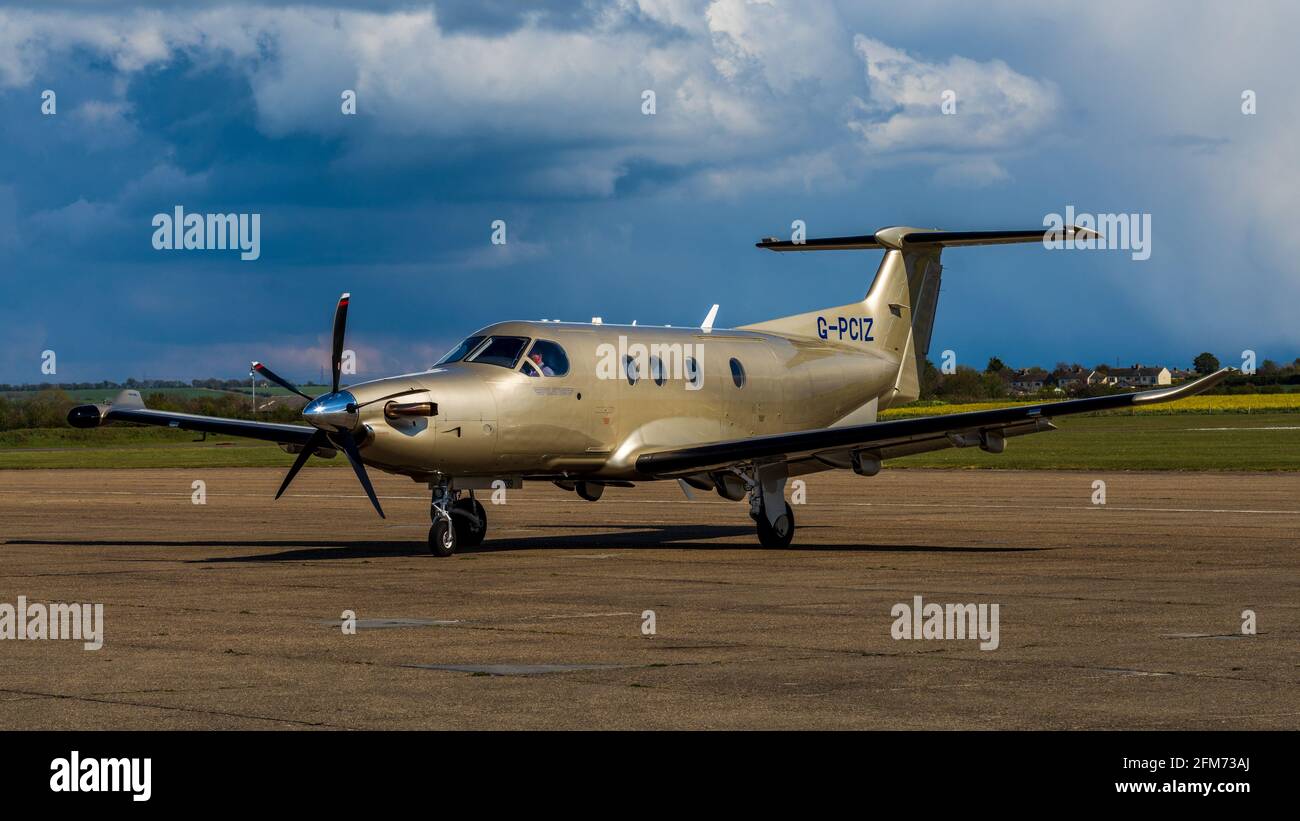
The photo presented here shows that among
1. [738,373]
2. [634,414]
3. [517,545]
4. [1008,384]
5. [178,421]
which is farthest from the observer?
[1008,384]

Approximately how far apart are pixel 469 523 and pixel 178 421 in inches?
261

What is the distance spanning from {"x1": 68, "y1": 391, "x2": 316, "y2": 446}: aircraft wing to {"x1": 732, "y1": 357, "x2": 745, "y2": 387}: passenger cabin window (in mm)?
7321

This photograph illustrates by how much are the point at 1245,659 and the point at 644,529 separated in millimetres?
18985

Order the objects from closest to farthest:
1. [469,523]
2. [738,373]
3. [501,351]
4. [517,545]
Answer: [501,351]
[469,523]
[517,545]
[738,373]

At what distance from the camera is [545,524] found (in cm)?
3278

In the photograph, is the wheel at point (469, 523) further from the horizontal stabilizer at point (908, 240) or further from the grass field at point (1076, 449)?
the grass field at point (1076, 449)

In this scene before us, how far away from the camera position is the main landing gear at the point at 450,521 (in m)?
24.1

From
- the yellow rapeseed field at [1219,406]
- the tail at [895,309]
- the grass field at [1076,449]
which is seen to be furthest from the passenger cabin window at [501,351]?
the yellow rapeseed field at [1219,406]

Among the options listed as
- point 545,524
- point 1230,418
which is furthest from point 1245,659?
point 1230,418

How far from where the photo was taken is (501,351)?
2450 cm

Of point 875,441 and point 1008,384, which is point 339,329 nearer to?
point 875,441

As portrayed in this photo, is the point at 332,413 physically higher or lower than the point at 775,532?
higher

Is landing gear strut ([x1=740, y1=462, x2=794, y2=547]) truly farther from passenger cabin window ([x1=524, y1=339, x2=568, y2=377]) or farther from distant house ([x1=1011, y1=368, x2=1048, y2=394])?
distant house ([x1=1011, y1=368, x2=1048, y2=394])

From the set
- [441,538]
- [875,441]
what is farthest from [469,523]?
[875,441]
